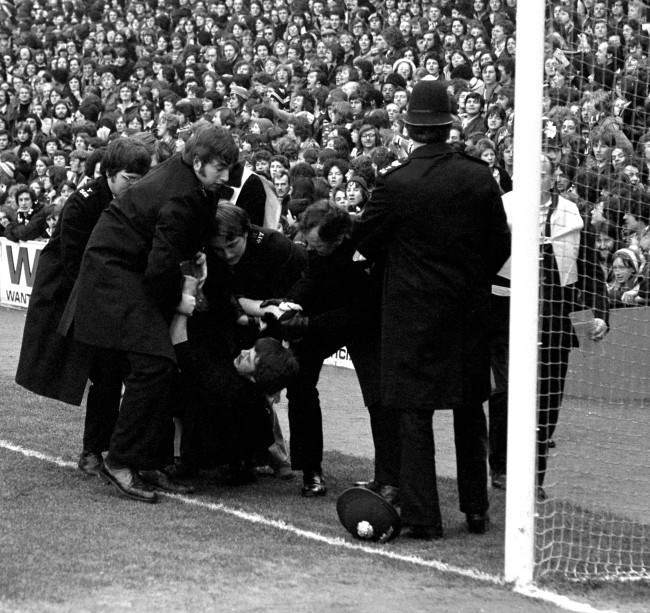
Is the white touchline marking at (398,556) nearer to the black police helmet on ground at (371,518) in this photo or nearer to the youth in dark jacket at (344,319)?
the black police helmet on ground at (371,518)

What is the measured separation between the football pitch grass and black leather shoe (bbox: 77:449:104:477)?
2.1 inches

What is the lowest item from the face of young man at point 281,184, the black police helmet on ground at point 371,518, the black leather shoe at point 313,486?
the black leather shoe at point 313,486

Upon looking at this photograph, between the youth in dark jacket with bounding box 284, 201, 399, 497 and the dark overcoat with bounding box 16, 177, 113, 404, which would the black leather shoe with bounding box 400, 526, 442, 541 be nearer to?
the youth in dark jacket with bounding box 284, 201, 399, 497

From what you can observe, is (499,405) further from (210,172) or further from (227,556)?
(227,556)

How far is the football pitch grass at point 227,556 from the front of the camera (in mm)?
5438

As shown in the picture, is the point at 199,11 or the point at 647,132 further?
the point at 199,11

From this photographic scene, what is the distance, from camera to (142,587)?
5.54m

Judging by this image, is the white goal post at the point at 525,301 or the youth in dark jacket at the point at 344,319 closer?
the white goal post at the point at 525,301

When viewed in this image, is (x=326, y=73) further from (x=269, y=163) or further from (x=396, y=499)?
(x=396, y=499)

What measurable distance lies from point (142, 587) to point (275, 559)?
731 mm

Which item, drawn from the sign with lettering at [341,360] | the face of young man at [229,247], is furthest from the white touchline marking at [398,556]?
the sign with lettering at [341,360]

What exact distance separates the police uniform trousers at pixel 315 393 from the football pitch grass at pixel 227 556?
12.4 inches

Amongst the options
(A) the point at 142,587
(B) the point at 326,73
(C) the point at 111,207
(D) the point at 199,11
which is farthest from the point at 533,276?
(D) the point at 199,11

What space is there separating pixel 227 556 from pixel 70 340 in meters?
2.29
